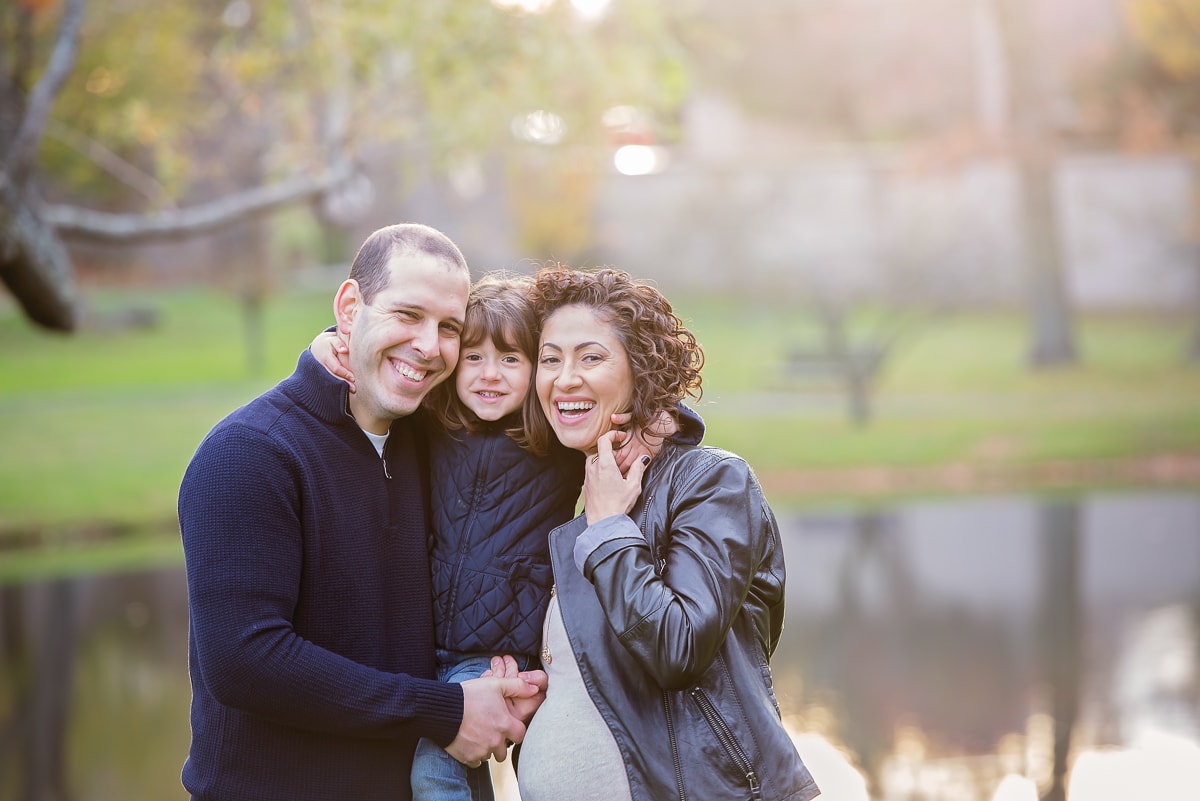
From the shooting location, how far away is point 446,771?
2.87 meters

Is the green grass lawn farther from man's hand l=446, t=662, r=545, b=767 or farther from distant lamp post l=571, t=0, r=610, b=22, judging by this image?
man's hand l=446, t=662, r=545, b=767

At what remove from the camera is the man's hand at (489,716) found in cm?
279

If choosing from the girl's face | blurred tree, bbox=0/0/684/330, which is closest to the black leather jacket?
the girl's face

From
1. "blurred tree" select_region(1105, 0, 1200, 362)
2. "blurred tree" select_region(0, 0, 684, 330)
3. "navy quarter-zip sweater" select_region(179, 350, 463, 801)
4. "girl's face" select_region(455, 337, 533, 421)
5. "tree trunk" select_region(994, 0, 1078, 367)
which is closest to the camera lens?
"navy quarter-zip sweater" select_region(179, 350, 463, 801)

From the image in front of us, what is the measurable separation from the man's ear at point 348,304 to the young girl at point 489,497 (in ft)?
0.15

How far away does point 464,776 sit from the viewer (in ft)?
9.59

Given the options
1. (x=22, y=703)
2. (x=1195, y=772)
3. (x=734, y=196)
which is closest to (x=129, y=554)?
(x=22, y=703)

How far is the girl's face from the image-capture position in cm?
307

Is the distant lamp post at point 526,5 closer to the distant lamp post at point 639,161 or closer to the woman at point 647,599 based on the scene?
the woman at point 647,599

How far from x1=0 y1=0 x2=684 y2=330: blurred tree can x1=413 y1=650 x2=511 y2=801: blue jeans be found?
4.45m

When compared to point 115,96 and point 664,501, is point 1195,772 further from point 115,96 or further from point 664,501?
point 115,96

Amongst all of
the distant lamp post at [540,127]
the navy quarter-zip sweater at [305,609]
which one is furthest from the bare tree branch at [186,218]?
the navy quarter-zip sweater at [305,609]

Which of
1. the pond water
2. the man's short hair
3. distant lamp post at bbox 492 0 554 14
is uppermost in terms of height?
distant lamp post at bbox 492 0 554 14

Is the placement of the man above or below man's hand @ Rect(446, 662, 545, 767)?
above
